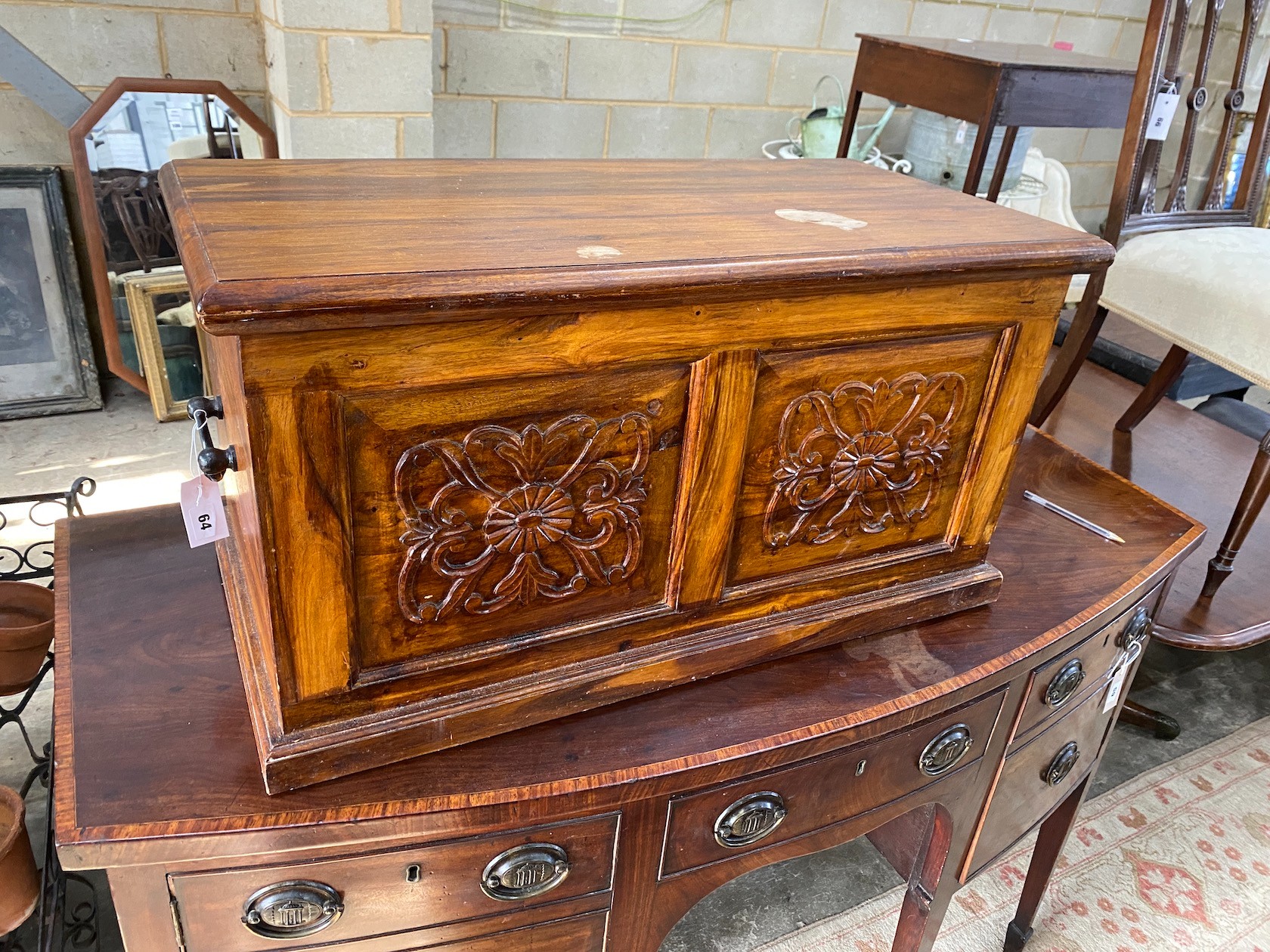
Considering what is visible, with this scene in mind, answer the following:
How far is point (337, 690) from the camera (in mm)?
739

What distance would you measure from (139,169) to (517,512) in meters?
2.05

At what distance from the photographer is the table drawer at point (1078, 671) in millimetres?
1054

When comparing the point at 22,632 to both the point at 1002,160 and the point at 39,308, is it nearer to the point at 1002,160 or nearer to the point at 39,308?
the point at 39,308

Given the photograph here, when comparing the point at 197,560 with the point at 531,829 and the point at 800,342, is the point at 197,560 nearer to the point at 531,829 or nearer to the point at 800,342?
the point at 531,829

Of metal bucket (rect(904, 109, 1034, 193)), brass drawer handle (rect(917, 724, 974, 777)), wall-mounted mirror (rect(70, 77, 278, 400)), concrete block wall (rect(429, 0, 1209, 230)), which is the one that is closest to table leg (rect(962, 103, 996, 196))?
metal bucket (rect(904, 109, 1034, 193))

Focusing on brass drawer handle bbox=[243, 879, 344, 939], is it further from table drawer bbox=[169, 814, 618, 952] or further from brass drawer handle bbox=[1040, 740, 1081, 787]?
brass drawer handle bbox=[1040, 740, 1081, 787]

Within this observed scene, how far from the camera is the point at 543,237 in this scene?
75 cm

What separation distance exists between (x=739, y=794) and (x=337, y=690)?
14.7 inches

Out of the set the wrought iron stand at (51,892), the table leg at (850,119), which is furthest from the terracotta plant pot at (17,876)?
the table leg at (850,119)

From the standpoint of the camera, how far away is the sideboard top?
61 centimetres

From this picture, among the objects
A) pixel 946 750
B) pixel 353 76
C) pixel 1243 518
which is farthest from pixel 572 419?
pixel 353 76

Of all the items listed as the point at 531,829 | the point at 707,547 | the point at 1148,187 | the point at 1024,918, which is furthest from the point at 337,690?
the point at 1148,187

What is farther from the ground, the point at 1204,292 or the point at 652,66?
the point at 652,66

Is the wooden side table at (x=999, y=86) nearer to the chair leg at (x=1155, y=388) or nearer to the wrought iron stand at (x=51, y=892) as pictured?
the chair leg at (x=1155, y=388)
